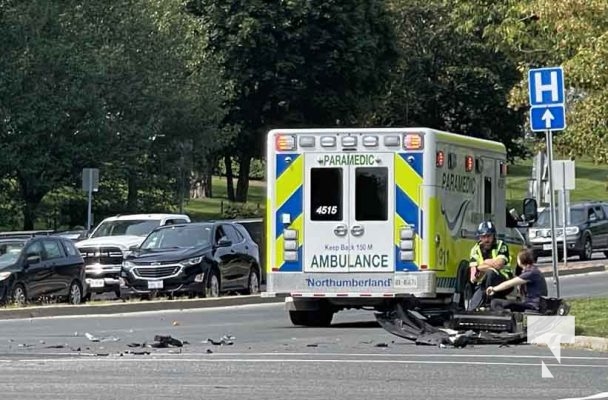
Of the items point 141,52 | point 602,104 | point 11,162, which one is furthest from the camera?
point 141,52

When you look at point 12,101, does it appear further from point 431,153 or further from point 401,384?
point 401,384

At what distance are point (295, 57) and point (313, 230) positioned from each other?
139 ft

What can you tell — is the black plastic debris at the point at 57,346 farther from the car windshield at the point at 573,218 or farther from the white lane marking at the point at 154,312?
the car windshield at the point at 573,218

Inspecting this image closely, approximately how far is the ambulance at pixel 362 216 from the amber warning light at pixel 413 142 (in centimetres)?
1

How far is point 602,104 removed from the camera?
26.6 metres

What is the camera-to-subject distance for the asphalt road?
13523 mm

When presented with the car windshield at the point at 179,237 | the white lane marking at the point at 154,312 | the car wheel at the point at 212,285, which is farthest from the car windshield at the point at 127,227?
the white lane marking at the point at 154,312

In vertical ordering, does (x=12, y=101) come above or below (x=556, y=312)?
above

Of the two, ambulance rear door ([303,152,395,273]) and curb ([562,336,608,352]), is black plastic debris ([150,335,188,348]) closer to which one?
ambulance rear door ([303,152,395,273])

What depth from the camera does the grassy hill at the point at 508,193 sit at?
6675cm

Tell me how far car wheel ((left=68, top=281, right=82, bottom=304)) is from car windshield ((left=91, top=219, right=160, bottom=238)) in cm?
482

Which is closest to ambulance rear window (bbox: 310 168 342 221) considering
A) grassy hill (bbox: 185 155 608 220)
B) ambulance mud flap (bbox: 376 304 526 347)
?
ambulance mud flap (bbox: 376 304 526 347)

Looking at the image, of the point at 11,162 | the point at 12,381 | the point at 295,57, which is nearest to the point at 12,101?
the point at 11,162

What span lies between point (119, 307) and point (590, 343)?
11313 mm
